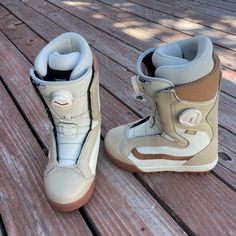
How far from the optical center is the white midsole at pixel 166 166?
2.38 feet

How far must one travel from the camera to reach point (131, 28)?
1.51 meters

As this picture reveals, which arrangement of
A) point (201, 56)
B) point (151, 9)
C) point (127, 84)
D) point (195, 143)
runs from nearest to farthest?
point (201, 56), point (195, 143), point (127, 84), point (151, 9)

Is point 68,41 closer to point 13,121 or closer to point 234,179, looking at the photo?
point 13,121

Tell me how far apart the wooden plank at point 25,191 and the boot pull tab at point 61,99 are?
0.21m

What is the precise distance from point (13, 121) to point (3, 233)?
15.2 inches

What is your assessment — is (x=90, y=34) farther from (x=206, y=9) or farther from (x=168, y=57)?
(x=168, y=57)

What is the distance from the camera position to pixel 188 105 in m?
0.62

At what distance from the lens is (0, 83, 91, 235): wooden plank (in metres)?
0.66

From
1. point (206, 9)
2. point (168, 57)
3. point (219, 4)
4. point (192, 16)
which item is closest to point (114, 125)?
point (168, 57)

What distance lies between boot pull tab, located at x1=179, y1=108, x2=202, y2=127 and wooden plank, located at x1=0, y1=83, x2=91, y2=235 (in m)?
0.29

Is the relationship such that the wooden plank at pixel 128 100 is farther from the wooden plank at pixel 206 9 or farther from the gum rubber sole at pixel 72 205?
the wooden plank at pixel 206 9

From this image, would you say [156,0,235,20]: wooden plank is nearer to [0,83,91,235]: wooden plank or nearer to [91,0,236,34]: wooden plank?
[91,0,236,34]: wooden plank

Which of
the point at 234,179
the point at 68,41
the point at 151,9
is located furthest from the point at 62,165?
the point at 151,9

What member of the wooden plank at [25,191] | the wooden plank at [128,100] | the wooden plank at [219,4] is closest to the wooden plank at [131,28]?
the wooden plank at [128,100]
